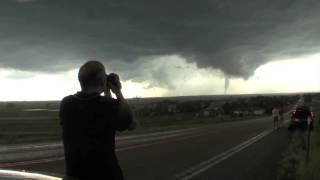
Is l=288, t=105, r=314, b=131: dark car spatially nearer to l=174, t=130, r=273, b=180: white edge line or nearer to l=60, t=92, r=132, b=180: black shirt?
l=174, t=130, r=273, b=180: white edge line

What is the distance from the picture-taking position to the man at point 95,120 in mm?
5266

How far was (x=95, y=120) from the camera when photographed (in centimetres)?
538

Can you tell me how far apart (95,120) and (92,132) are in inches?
4.1

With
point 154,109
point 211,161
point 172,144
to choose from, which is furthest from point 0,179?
point 154,109

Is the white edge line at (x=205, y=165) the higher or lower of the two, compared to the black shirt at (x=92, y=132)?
lower

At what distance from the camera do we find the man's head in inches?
210

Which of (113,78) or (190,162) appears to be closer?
(113,78)

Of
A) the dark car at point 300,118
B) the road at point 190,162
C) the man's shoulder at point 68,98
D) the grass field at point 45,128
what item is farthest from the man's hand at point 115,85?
the dark car at point 300,118

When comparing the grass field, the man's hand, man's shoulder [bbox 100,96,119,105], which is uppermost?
the man's hand

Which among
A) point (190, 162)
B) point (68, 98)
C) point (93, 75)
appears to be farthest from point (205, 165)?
point (93, 75)

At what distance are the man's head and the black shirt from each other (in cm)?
8

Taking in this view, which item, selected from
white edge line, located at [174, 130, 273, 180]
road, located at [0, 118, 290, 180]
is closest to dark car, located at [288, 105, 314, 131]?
road, located at [0, 118, 290, 180]

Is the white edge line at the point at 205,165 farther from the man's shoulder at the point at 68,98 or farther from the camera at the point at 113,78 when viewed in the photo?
the camera at the point at 113,78

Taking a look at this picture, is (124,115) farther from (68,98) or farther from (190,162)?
(190,162)
